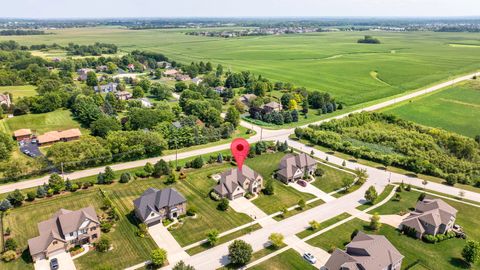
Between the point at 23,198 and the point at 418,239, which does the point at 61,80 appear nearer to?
the point at 23,198

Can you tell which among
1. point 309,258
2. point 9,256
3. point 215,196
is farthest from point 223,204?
point 9,256

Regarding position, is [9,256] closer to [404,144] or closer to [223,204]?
[223,204]

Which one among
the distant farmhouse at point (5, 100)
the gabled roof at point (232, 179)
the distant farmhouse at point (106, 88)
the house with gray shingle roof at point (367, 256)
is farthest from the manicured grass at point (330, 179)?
the distant farmhouse at point (5, 100)

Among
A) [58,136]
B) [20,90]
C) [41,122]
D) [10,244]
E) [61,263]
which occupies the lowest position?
[61,263]

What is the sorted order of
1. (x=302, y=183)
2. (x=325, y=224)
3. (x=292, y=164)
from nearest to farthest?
(x=325, y=224) → (x=302, y=183) → (x=292, y=164)

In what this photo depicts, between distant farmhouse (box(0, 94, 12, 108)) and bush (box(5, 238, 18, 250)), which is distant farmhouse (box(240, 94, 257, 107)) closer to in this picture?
distant farmhouse (box(0, 94, 12, 108))

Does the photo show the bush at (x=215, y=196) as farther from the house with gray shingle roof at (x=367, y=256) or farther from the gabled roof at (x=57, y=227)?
the house with gray shingle roof at (x=367, y=256)
